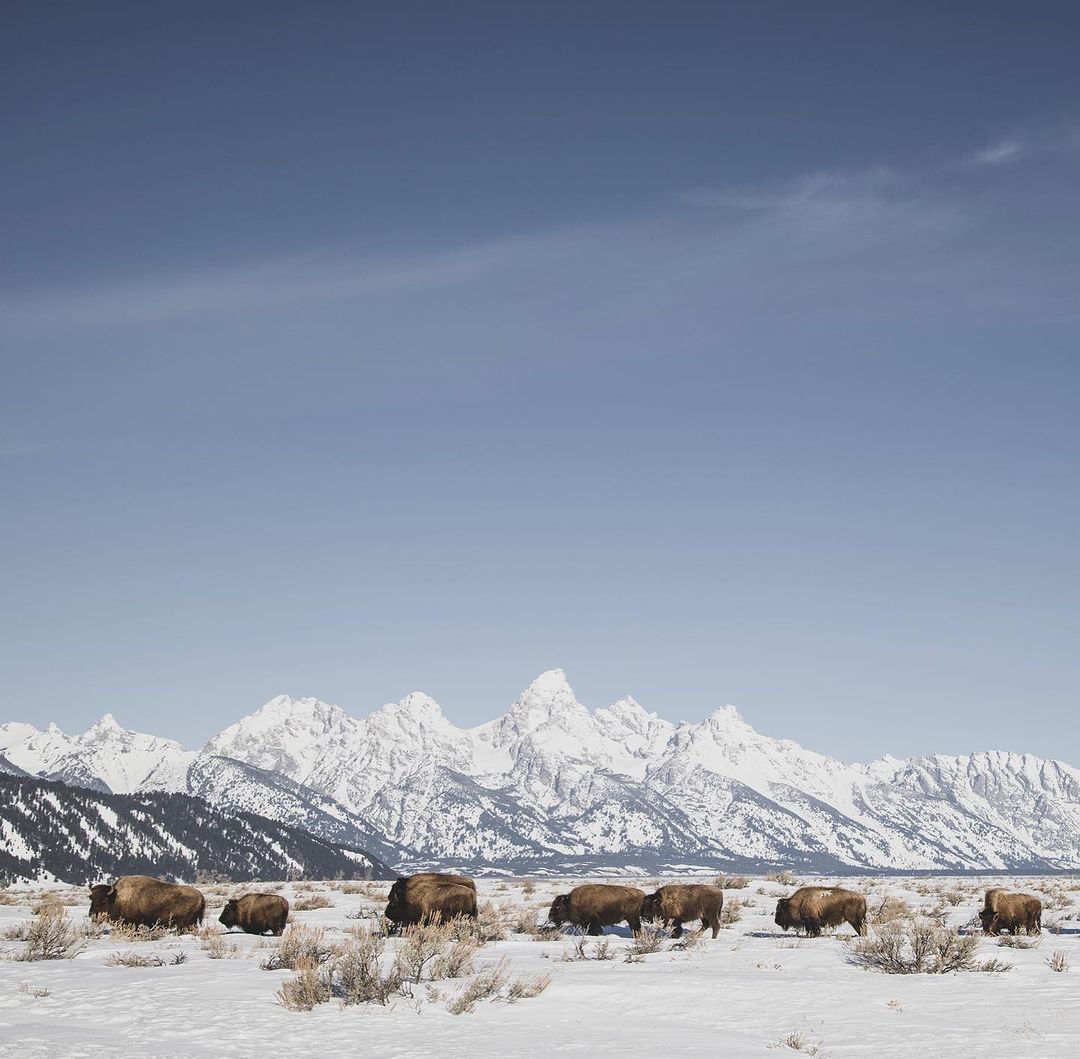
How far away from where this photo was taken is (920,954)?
55.8ft

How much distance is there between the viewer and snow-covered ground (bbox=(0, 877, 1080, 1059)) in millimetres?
11180

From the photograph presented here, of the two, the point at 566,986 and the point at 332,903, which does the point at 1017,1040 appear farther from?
the point at 332,903

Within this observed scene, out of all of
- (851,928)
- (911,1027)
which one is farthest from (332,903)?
(911,1027)

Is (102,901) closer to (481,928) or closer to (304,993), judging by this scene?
(481,928)

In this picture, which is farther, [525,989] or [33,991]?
[525,989]

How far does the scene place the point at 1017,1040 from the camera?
11.6 meters

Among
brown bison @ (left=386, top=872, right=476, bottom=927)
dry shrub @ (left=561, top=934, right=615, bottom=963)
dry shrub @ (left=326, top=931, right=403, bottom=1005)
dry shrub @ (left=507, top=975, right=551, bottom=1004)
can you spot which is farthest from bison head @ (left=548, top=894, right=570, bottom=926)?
dry shrub @ (left=326, top=931, right=403, bottom=1005)

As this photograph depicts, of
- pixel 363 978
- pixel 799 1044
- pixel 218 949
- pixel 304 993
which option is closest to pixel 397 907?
pixel 218 949

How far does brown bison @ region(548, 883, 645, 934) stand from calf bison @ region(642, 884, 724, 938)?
0.84 feet

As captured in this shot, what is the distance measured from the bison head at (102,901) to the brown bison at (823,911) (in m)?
14.8

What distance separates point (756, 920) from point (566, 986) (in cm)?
1310

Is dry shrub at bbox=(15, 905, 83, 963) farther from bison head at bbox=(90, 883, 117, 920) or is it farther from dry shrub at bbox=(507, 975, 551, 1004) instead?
dry shrub at bbox=(507, 975, 551, 1004)

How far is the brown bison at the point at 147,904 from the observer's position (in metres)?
21.9

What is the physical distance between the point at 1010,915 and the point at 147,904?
737 inches
